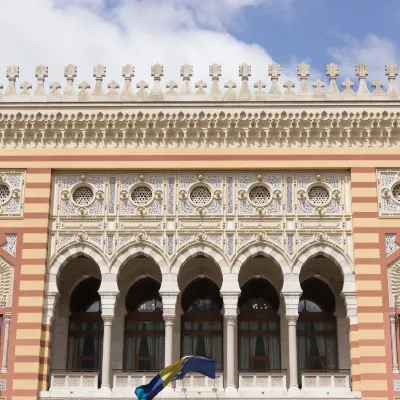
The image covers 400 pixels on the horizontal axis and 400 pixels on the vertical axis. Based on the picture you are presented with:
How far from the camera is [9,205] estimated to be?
2048cm

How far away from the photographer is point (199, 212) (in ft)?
66.5

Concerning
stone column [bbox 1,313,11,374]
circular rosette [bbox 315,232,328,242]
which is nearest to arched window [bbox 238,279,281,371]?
circular rosette [bbox 315,232,328,242]

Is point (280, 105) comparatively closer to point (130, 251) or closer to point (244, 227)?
point (244, 227)

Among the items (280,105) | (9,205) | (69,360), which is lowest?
(69,360)

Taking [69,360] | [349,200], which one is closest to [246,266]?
[349,200]

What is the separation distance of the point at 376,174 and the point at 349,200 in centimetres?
95

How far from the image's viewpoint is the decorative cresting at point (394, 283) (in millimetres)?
19484

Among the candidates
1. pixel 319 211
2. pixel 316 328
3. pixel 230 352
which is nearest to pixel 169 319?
pixel 230 352

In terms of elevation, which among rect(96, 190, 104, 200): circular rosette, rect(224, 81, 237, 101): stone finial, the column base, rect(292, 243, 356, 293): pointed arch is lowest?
the column base

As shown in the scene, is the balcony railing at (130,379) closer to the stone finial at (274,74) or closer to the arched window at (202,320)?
the arched window at (202,320)

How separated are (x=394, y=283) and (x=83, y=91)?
9.32 meters

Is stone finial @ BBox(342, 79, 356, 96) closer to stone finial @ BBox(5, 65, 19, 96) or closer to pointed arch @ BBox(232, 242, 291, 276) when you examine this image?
pointed arch @ BBox(232, 242, 291, 276)

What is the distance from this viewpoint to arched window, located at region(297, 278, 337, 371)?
21.6 meters

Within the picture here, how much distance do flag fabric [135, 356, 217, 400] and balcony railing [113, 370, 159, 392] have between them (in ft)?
3.60
